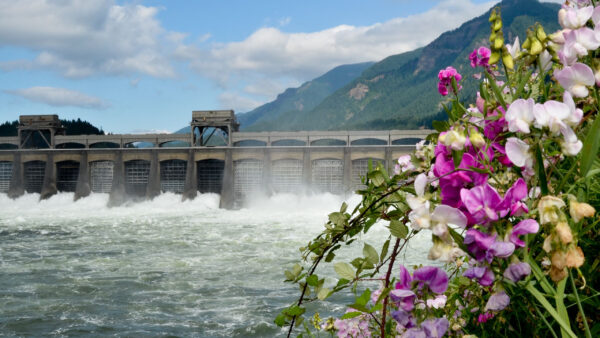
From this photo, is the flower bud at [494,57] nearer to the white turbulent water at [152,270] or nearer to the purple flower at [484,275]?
the purple flower at [484,275]

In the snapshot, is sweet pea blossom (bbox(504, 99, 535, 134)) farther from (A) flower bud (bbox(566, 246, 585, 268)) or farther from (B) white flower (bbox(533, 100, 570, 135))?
(A) flower bud (bbox(566, 246, 585, 268))

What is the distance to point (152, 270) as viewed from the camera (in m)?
16.9

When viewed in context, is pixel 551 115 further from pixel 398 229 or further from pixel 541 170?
pixel 398 229

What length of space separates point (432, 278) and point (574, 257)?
0.41 metres

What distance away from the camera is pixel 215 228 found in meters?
27.1

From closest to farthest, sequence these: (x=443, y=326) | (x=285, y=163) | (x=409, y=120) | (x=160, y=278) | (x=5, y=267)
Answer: (x=443, y=326) → (x=160, y=278) → (x=5, y=267) → (x=285, y=163) → (x=409, y=120)

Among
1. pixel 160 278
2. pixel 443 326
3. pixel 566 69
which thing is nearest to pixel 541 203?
pixel 566 69

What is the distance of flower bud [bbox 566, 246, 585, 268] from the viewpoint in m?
0.95

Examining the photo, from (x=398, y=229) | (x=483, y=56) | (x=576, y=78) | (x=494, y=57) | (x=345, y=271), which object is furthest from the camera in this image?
(x=483, y=56)

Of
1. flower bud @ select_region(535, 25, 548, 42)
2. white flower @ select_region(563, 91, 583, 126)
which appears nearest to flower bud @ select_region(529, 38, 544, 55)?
flower bud @ select_region(535, 25, 548, 42)

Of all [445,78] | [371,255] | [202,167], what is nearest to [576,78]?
[371,255]

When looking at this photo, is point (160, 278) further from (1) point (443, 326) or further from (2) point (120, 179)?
(2) point (120, 179)

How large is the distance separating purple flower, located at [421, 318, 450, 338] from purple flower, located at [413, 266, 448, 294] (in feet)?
0.41

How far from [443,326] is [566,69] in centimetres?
77
